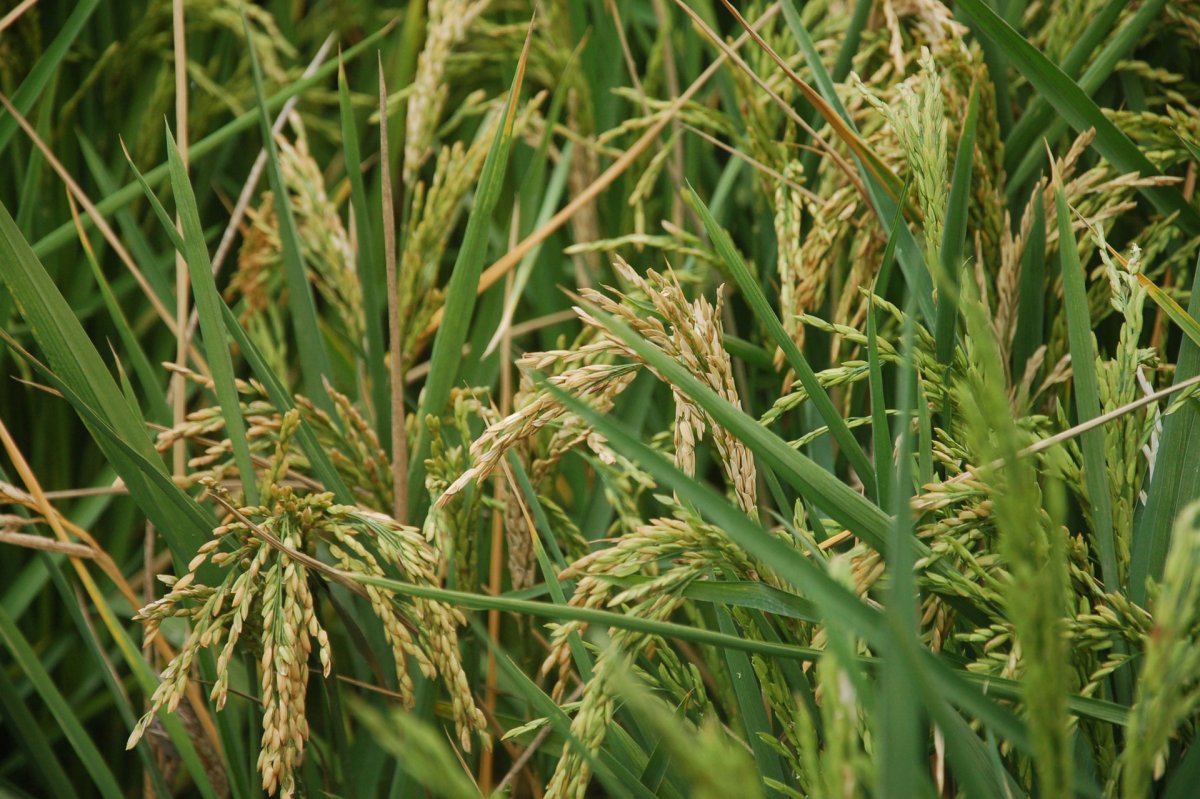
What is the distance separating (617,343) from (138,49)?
0.99 metres

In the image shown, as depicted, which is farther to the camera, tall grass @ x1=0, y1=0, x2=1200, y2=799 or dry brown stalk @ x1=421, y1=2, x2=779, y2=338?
dry brown stalk @ x1=421, y1=2, x2=779, y2=338

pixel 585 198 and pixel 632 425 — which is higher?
pixel 585 198

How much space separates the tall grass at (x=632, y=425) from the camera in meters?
0.56

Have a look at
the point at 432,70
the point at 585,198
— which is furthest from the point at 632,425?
the point at 432,70

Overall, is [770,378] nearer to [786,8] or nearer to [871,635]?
[786,8]

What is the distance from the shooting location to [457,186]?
99 cm

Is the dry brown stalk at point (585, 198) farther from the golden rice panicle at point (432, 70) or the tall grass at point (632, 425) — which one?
the golden rice panicle at point (432, 70)

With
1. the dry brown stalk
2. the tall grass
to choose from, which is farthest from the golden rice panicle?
the dry brown stalk

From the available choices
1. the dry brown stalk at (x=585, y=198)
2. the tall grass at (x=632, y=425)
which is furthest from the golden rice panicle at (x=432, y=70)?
the dry brown stalk at (x=585, y=198)

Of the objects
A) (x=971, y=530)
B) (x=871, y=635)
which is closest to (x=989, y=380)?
(x=871, y=635)

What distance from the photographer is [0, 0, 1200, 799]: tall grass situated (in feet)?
1.83

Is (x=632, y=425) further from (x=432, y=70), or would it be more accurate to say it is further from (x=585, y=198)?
(x=432, y=70)

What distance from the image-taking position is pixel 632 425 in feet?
3.39

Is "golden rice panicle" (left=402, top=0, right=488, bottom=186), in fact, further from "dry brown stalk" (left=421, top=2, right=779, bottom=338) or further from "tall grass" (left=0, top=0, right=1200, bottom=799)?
"dry brown stalk" (left=421, top=2, right=779, bottom=338)
